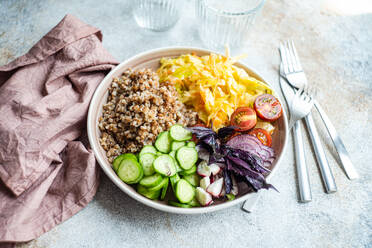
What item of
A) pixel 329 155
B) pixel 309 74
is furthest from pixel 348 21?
pixel 329 155

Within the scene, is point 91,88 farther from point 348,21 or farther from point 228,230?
point 348,21

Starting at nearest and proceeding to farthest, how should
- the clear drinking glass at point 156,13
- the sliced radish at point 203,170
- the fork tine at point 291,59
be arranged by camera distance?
the sliced radish at point 203,170 → the fork tine at point 291,59 → the clear drinking glass at point 156,13

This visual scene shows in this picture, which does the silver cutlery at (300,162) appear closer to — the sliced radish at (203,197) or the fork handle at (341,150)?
the fork handle at (341,150)

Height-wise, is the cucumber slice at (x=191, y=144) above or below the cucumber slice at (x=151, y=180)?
above

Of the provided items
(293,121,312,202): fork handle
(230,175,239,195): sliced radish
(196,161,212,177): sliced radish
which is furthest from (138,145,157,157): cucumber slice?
(293,121,312,202): fork handle

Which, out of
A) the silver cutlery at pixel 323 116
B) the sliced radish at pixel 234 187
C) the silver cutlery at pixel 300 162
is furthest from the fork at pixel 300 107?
the sliced radish at pixel 234 187

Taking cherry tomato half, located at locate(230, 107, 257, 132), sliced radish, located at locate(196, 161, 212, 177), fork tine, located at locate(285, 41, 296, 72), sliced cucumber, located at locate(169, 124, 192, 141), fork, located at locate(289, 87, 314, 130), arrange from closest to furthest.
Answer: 1. sliced radish, located at locate(196, 161, 212, 177)
2. sliced cucumber, located at locate(169, 124, 192, 141)
3. cherry tomato half, located at locate(230, 107, 257, 132)
4. fork, located at locate(289, 87, 314, 130)
5. fork tine, located at locate(285, 41, 296, 72)

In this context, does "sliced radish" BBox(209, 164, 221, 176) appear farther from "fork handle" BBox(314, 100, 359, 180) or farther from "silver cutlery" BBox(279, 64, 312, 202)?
"fork handle" BBox(314, 100, 359, 180)
